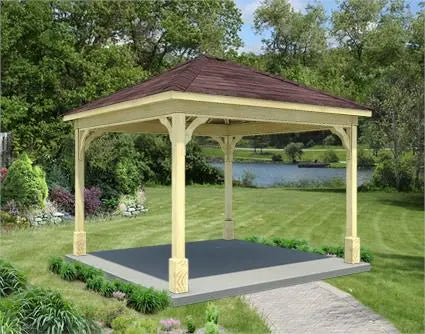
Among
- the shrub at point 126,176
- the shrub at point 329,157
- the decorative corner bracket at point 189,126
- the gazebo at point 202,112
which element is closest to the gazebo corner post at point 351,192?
the gazebo at point 202,112

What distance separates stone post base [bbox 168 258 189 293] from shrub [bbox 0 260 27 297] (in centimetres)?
227

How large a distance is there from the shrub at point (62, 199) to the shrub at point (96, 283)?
9.52m

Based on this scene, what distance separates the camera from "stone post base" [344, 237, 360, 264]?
10.7 m

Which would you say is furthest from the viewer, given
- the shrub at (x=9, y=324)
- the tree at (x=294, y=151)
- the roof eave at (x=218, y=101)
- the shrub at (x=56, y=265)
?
the tree at (x=294, y=151)

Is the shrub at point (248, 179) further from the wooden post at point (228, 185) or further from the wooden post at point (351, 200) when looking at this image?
the wooden post at point (351, 200)

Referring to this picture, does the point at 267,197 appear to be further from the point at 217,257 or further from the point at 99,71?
the point at 217,257

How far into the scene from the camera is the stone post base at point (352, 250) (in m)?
10.7

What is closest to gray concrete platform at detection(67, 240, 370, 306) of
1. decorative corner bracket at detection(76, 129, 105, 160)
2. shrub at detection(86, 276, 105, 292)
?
shrub at detection(86, 276, 105, 292)

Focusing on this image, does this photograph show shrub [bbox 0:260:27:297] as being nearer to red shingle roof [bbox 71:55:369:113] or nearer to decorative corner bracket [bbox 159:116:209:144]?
decorative corner bracket [bbox 159:116:209:144]

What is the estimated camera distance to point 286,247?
42.7ft

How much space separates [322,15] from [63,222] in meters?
31.8

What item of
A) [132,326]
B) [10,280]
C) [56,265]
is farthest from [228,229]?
[132,326]

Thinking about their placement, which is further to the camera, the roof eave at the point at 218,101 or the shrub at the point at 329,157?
the shrub at the point at 329,157

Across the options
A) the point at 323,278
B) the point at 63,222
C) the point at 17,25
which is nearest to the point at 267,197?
the point at 63,222
